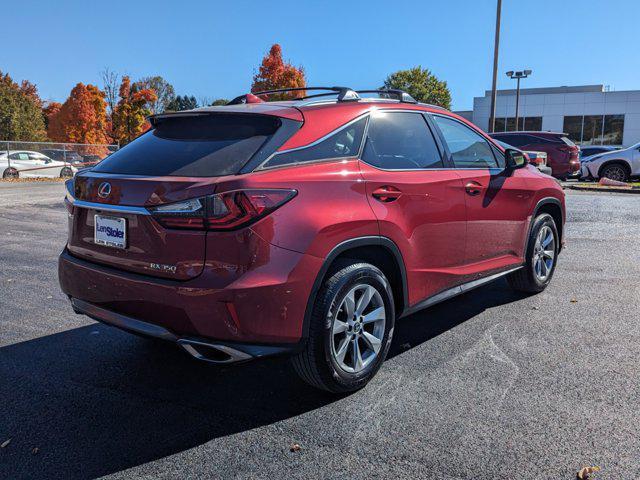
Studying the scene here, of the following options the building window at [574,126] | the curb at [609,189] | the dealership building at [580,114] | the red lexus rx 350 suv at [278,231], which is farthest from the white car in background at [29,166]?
the building window at [574,126]

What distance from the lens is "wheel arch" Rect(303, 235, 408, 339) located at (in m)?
2.94

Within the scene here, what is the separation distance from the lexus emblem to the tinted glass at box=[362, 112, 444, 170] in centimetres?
149

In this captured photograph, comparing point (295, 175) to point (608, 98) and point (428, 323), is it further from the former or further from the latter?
point (608, 98)

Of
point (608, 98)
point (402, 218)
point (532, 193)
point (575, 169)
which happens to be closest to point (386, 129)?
point (402, 218)

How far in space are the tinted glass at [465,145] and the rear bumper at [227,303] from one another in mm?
1864

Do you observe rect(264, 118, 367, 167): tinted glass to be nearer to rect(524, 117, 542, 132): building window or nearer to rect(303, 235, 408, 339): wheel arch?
rect(303, 235, 408, 339): wheel arch

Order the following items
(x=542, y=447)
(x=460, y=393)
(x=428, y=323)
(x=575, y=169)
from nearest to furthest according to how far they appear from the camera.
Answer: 1. (x=542, y=447)
2. (x=460, y=393)
3. (x=428, y=323)
4. (x=575, y=169)

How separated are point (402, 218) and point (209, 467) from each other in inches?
71.4

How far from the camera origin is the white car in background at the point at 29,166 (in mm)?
22484

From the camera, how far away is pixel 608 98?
44000 mm

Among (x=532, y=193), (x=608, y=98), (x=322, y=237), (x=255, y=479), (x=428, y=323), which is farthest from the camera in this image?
(x=608, y=98)

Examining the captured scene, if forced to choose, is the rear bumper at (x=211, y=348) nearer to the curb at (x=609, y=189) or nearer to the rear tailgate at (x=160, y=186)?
the rear tailgate at (x=160, y=186)

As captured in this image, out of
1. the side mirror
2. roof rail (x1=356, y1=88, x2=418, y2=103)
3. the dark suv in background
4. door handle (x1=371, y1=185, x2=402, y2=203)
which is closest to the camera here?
door handle (x1=371, y1=185, x2=402, y2=203)

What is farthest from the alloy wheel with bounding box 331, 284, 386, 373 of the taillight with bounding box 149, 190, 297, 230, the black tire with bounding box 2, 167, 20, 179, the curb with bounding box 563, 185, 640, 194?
the black tire with bounding box 2, 167, 20, 179
